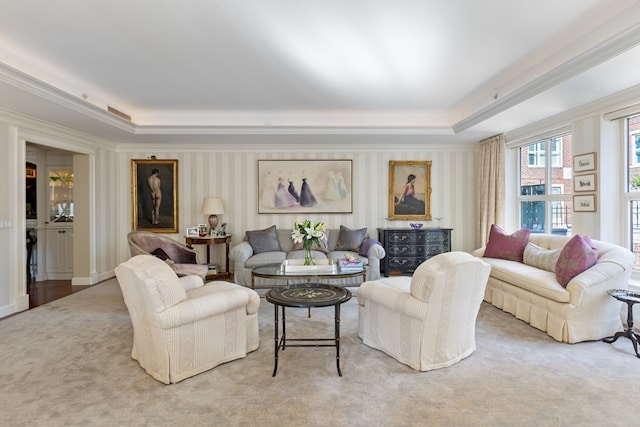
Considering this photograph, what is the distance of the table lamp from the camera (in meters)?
6.29

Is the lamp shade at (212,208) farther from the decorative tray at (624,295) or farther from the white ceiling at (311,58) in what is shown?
the decorative tray at (624,295)

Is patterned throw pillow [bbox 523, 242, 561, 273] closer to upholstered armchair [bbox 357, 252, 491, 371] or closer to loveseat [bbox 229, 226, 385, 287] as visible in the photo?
upholstered armchair [bbox 357, 252, 491, 371]

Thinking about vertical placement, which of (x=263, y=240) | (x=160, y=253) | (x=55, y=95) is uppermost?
(x=55, y=95)

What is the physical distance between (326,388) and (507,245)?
3739mm

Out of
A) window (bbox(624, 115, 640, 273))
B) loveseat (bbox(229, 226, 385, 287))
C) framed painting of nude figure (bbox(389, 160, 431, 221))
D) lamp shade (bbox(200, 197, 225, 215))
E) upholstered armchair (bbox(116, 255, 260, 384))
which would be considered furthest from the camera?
framed painting of nude figure (bbox(389, 160, 431, 221))

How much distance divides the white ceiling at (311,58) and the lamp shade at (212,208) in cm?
140

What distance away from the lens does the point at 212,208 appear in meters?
6.29

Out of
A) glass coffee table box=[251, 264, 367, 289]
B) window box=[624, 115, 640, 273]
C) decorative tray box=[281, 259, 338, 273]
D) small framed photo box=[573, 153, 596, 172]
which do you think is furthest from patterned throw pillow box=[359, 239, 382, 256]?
window box=[624, 115, 640, 273]

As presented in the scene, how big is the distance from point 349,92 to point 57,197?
5806 mm

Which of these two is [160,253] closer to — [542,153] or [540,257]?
[540,257]

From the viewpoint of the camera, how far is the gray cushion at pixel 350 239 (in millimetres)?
6070

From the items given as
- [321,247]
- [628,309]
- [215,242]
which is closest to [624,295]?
[628,309]

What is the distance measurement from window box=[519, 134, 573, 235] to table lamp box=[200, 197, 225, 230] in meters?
5.55

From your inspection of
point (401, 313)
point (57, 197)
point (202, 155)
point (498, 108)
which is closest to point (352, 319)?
point (401, 313)
